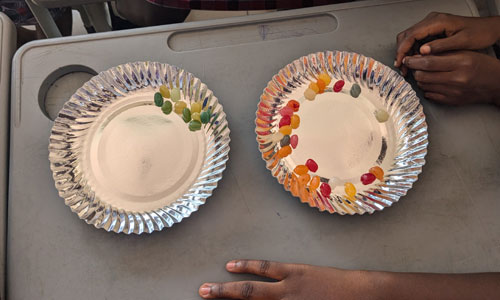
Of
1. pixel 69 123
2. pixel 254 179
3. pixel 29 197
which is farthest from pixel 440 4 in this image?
pixel 29 197

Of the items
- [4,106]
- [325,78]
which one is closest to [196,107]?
[325,78]

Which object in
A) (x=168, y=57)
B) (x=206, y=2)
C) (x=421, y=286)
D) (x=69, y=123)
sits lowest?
(x=421, y=286)

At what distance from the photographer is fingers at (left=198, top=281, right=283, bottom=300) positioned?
51 centimetres

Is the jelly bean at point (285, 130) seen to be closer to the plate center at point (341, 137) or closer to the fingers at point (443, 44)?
the plate center at point (341, 137)

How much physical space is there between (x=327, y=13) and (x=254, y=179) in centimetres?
36

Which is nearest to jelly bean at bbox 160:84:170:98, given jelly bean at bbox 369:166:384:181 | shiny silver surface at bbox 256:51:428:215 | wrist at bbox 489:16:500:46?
shiny silver surface at bbox 256:51:428:215

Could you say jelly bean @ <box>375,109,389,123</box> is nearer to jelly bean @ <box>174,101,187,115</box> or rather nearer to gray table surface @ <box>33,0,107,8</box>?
jelly bean @ <box>174,101,187,115</box>

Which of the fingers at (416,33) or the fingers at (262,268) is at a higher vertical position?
the fingers at (416,33)

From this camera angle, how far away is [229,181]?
1.91ft

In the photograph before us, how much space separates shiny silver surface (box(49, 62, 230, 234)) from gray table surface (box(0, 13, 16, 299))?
0.10 metres

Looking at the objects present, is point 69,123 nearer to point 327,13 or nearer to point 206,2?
point 206,2

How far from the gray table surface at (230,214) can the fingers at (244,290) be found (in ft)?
0.06

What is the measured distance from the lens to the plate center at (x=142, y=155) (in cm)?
56

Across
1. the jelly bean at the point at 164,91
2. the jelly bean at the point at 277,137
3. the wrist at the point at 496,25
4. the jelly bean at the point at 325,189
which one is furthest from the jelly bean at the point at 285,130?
the wrist at the point at 496,25
